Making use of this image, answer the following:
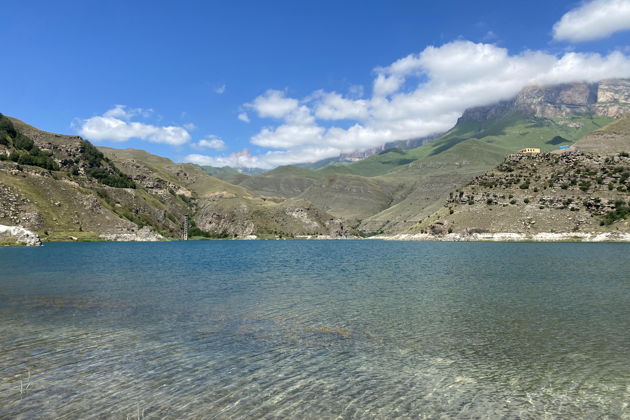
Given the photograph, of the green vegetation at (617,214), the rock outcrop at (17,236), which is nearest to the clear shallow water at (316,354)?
the rock outcrop at (17,236)

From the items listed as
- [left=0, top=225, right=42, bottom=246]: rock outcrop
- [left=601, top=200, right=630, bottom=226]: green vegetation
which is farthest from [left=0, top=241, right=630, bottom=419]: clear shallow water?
→ [left=601, top=200, right=630, bottom=226]: green vegetation

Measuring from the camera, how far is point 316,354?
22828 mm

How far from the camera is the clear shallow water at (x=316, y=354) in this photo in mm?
16109

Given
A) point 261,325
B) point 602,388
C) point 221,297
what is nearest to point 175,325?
point 261,325

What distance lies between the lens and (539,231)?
7490 inches

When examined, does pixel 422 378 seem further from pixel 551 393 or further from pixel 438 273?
pixel 438 273

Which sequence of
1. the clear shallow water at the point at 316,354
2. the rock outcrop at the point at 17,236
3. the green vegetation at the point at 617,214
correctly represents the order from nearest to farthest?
1. the clear shallow water at the point at 316,354
2. the rock outcrop at the point at 17,236
3. the green vegetation at the point at 617,214

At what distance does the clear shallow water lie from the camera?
16109 mm

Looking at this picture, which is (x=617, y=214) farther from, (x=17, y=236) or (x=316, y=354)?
(x=17, y=236)

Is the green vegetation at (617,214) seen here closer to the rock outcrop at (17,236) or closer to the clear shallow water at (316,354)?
the clear shallow water at (316,354)

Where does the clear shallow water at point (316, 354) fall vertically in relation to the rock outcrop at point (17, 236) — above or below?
below

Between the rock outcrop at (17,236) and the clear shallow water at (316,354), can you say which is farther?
the rock outcrop at (17,236)

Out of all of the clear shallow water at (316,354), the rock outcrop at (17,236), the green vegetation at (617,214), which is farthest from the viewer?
the green vegetation at (617,214)

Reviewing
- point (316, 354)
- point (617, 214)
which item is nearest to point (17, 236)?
point (316, 354)
